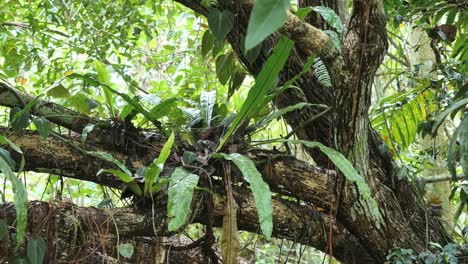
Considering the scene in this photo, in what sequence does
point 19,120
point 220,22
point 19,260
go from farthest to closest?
point 220,22
point 19,120
point 19,260

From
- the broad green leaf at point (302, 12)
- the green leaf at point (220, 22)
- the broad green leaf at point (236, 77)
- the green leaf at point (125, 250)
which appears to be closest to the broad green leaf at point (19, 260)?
the green leaf at point (125, 250)

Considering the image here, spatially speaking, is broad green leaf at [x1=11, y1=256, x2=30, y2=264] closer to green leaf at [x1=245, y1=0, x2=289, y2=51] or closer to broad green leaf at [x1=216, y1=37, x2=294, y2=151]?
broad green leaf at [x1=216, y1=37, x2=294, y2=151]

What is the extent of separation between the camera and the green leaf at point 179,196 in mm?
1832

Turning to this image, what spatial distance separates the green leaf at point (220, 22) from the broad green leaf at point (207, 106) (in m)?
0.39

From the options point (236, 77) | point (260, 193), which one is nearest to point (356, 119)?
point (260, 193)

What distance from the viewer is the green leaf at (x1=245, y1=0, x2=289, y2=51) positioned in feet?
1.96

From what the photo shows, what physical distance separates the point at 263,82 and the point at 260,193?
426 mm

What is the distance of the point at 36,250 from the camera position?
1830 mm

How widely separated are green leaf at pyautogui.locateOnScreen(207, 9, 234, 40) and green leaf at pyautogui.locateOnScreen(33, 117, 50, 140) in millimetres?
780

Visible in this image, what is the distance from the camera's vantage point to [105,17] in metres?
3.44

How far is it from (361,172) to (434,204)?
2.48 ft

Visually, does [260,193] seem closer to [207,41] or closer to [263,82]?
[263,82]

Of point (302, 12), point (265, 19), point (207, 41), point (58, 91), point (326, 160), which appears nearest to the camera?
point (265, 19)

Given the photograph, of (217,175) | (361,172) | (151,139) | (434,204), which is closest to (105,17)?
(151,139)
